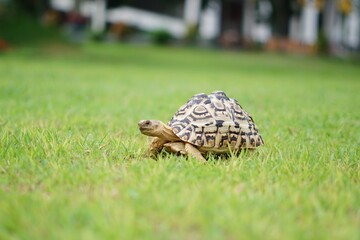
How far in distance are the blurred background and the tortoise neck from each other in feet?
77.7

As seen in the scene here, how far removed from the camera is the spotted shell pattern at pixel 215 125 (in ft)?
12.6

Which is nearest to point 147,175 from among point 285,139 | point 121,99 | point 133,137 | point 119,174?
point 119,174

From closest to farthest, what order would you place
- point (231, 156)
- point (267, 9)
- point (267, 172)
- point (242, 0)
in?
point (267, 172) < point (231, 156) < point (242, 0) < point (267, 9)

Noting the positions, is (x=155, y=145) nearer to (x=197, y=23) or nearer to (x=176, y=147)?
(x=176, y=147)

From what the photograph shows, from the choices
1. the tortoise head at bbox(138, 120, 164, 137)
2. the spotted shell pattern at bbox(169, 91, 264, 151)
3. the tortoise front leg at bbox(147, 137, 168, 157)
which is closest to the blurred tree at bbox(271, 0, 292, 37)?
the spotted shell pattern at bbox(169, 91, 264, 151)

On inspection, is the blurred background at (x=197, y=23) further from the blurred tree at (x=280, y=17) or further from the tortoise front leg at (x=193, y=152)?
the tortoise front leg at (x=193, y=152)

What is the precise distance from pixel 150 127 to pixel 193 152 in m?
0.40

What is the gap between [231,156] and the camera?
3984mm

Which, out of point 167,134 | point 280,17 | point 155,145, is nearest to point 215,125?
point 167,134

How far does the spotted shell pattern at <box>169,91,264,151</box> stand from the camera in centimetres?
384

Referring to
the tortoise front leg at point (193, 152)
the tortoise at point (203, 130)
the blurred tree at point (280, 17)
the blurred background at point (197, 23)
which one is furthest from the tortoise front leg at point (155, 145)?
the blurred tree at point (280, 17)

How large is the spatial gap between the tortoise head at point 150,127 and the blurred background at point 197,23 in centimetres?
2376

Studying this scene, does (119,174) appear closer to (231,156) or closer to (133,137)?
(231,156)

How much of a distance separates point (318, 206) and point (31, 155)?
2192mm
